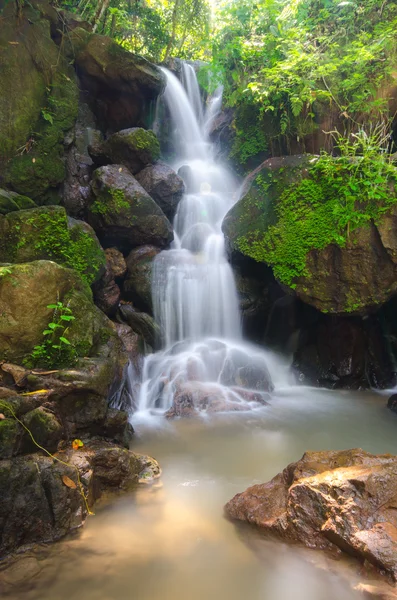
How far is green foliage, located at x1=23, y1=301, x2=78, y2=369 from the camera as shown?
13.6ft

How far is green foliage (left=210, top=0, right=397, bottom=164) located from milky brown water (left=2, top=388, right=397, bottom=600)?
24.2 feet

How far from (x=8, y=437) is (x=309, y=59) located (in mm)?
8618

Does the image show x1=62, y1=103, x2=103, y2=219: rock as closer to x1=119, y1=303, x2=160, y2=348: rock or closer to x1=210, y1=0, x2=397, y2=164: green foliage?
x1=119, y1=303, x2=160, y2=348: rock

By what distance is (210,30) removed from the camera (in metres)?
14.7

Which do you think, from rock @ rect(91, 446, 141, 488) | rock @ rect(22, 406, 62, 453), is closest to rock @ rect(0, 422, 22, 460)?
rock @ rect(22, 406, 62, 453)

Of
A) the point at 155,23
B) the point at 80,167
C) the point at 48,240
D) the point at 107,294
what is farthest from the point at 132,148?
the point at 155,23

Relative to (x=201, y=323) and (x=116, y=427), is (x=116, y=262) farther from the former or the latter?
(x=116, y=427)

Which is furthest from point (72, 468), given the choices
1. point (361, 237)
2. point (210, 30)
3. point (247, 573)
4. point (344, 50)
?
point (210, 30)

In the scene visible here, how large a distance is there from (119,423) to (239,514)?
6.47 feet

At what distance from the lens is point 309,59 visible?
295 inches

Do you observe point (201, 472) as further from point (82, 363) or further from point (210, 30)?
point (210, 30)

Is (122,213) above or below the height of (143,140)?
below

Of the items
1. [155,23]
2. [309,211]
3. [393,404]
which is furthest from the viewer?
[155,23]

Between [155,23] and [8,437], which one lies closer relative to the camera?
[8,437]
